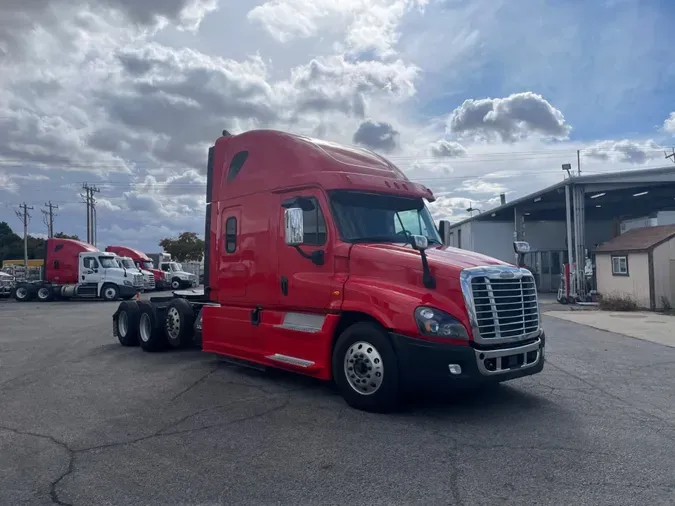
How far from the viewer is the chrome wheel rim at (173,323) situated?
10367mm

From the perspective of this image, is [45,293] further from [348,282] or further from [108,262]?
[348,282]

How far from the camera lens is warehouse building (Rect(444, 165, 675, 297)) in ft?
82.4

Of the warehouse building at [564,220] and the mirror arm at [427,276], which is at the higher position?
the warehouse building at [564,220]

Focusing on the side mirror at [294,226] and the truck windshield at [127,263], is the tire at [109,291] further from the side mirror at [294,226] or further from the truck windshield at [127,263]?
the side mirror at [294,226]

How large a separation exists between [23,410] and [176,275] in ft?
118

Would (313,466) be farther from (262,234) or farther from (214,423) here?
(262,234)

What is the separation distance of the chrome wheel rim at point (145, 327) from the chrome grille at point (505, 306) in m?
6.81

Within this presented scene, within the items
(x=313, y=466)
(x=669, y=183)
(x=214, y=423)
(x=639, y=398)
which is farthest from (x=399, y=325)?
(x=669, y=183)

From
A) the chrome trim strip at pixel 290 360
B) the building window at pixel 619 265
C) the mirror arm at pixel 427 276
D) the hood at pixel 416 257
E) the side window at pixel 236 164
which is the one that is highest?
the side window at pixel 236 164

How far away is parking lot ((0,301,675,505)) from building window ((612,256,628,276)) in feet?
50.5

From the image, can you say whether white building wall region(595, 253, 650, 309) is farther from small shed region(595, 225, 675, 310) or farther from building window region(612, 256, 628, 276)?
building window region(612, 256, 628, 276)

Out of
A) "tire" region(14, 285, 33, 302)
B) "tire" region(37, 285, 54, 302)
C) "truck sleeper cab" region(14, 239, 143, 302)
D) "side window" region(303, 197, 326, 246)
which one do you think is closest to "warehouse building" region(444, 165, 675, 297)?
"truck sleeper cab" region(14, 239, 143, 302)

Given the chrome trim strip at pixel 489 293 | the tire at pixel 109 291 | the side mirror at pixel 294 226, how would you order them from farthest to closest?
the tire at pixel 109 291
the side mirror at pixel 294 226
the chrome trim strip at pixel 489 293

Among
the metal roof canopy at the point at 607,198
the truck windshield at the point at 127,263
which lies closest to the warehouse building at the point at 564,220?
the metal roof canopy at the point at 607,198
